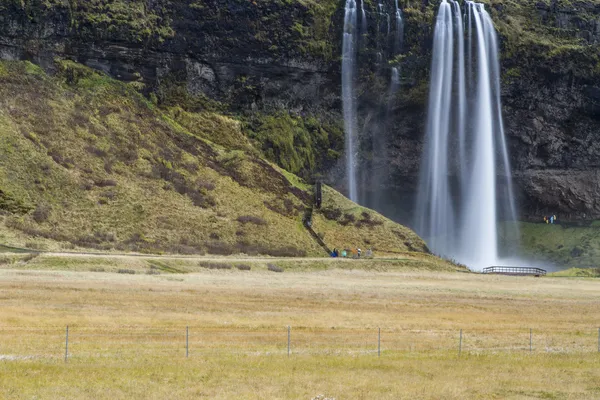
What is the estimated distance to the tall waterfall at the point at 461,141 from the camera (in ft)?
333

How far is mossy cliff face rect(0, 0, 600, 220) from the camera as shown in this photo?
97.4 meters

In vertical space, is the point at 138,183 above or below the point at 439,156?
below

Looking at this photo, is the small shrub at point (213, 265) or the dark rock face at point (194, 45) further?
the dark rock face at point (194, 45)

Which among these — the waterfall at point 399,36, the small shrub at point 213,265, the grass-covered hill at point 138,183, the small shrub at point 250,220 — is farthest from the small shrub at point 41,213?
the waterfall at point 399,36

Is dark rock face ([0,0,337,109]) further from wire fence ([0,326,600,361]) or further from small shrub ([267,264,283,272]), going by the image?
wire fence ([0,326,600,361])

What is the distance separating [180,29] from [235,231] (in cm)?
2938

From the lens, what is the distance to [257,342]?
3366 cm

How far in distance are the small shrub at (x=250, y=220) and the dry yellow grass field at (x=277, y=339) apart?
2301 cm

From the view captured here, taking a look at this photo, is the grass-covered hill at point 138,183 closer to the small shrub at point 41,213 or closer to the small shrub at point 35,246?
the small shrub at point 41,213

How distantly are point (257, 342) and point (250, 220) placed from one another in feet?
163

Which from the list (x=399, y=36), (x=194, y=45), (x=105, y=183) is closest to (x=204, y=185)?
(x=105, y=183)

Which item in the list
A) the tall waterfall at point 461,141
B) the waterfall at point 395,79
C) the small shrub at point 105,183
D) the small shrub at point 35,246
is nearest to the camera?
the small shrub at point 35,246

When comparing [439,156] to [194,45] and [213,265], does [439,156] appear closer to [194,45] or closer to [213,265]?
[194,45]

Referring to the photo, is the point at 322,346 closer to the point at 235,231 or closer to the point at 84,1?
the point at 235,231
